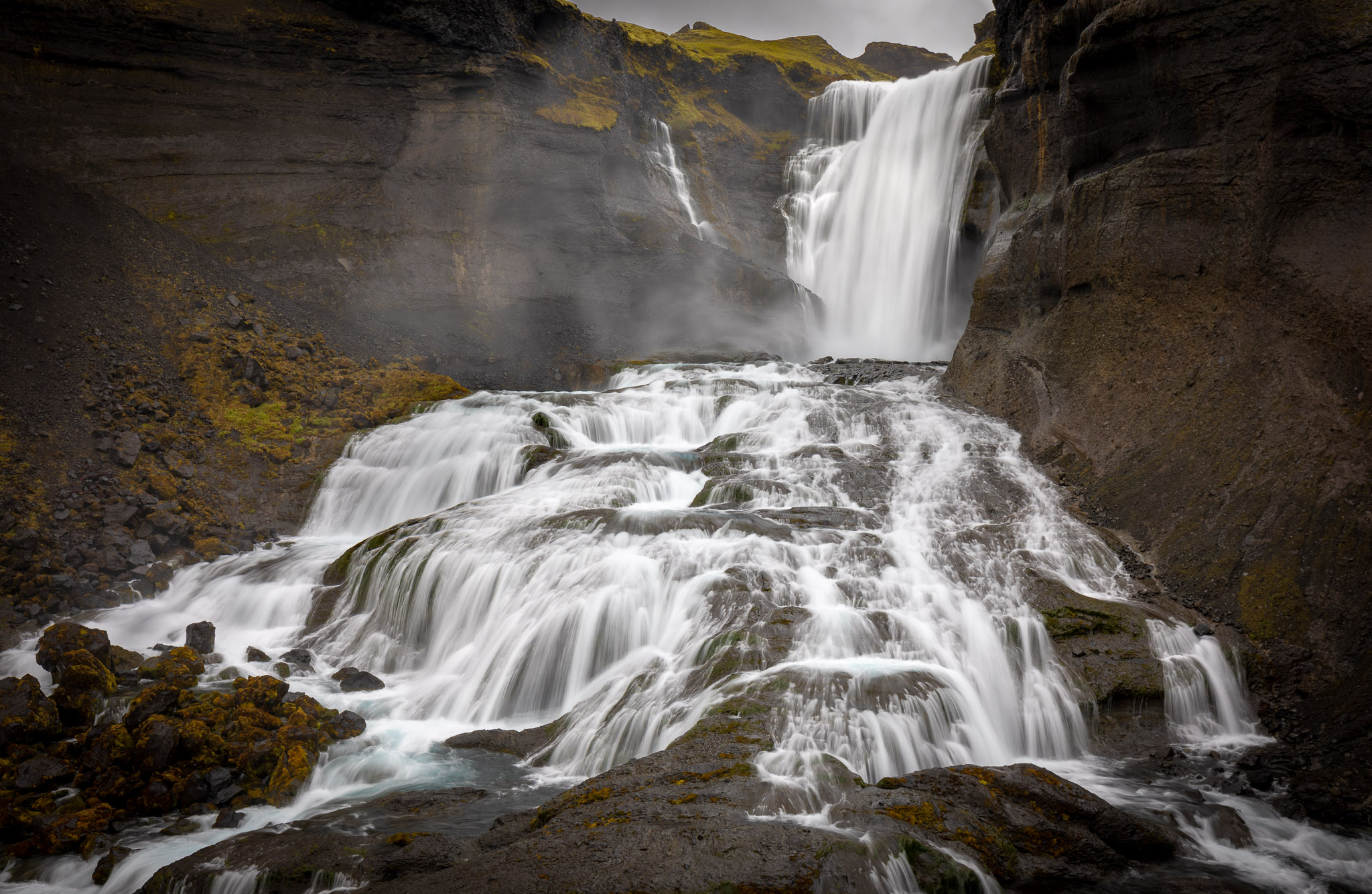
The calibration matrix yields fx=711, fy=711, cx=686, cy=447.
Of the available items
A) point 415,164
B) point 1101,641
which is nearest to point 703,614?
point 1101,641

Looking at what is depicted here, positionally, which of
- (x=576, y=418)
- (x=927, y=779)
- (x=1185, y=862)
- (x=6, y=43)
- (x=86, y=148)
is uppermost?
(x=6, y=43)

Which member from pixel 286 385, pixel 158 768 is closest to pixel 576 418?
pixel 286 385

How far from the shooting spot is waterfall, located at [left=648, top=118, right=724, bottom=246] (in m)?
27.7

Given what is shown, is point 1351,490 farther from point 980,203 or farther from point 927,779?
point 980,203

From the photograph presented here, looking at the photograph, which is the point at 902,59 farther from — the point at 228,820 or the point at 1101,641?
the point at 228,820

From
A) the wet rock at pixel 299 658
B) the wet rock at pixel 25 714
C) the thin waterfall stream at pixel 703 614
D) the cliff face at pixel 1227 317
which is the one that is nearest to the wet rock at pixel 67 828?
the thin waterfall stream at pixel 703 614

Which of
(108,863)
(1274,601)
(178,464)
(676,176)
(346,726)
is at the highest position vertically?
(676,176)

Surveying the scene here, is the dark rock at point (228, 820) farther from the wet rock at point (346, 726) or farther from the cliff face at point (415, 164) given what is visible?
the cliff face at point (415, 164)

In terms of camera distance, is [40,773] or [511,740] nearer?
[40,773]

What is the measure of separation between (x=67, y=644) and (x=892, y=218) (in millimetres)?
24490

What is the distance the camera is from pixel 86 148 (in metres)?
16.3

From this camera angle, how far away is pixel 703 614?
7.29 metres

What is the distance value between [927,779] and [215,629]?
863 cm

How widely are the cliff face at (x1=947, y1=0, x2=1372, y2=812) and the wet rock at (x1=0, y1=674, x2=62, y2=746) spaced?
34.8 ft
